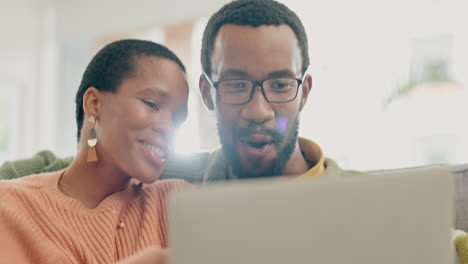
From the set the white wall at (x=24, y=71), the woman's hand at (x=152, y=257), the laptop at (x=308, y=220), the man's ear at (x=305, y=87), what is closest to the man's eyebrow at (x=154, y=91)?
the man's ear at (x=305, y=87)

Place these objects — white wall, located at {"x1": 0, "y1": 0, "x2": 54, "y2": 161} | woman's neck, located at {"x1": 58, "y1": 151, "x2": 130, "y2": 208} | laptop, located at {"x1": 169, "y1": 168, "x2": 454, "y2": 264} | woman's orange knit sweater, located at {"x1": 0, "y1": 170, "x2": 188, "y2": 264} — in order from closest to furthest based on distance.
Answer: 1. laptop, located at {"x1": 169, "y1": 168, "x2": 454, "y2": 264}
2. woman's orange knit sweater, located at {"x1": 0, "y1": 170, "x2": 188, "y2": 264}
3. woman's neck, located at {"x1": 58, "y1": 151, "x2": 130, "y2": 208}
4. white wall, located at {"x1": 0, "y1": 0, "x2": 54, "y2": 161}

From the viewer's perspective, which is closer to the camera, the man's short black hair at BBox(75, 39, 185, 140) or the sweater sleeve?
the man's short black hair at BBox(75, 39, 185, 140)

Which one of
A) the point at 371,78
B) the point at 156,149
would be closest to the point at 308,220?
the point at 156,149

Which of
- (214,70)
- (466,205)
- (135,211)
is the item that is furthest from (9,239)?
(466,205)

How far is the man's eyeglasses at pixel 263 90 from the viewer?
113 cm

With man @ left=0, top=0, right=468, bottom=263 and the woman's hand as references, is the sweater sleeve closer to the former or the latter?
man @ left=0, top=0, right=468, bottom=263

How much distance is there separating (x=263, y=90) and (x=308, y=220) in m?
0.67

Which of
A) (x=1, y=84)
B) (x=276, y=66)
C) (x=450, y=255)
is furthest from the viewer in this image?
(x=1, y=84)

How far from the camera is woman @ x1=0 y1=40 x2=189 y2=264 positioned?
3.17 feet

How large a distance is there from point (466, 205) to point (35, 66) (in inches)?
162

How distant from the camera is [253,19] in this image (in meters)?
1.16

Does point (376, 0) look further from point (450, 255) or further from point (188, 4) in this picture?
point (450, 255)

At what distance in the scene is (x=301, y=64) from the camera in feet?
3.98

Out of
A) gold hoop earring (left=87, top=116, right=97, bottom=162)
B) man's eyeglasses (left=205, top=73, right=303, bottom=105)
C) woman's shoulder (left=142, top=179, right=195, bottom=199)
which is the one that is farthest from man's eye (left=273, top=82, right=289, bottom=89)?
gold hoop earring (left=87, top=116, right=97, bottom=162)
